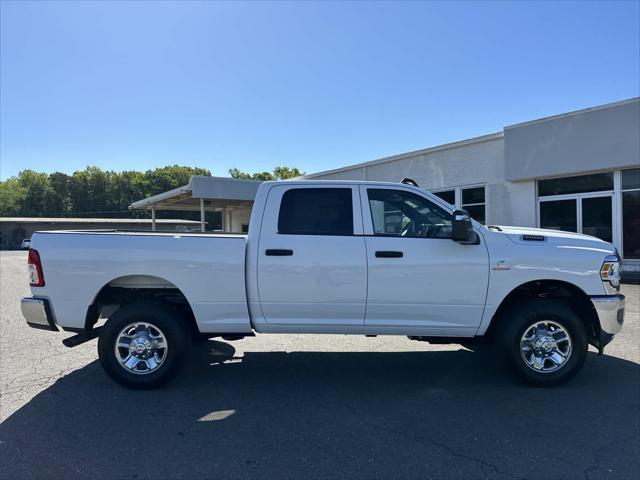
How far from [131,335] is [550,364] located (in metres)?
4.32

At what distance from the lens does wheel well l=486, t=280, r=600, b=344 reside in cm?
481

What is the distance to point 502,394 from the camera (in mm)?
4590

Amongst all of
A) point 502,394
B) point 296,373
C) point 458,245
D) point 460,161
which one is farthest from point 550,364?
point 460,161

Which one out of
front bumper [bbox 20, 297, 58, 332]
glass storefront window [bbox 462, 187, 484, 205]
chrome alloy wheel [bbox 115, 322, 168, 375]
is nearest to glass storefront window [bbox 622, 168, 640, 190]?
glass storefront window [bbox 462, 187, 484, 205]

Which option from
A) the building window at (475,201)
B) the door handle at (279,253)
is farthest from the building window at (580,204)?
the door handle at (279,253)

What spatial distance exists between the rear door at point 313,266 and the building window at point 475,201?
538 inches

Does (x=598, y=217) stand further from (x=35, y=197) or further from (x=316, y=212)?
(x=35, y=197)

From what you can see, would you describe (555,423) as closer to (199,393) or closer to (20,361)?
(199,393)

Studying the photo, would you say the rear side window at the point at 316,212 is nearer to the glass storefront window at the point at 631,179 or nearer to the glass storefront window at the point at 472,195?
the glass storefront window at the point at 631,179

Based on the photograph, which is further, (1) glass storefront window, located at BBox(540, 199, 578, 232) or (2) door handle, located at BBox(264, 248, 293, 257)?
(1) glass storefront window, located at BBox(540, 199, 578, 232)

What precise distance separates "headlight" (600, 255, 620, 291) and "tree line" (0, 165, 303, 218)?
274 feet

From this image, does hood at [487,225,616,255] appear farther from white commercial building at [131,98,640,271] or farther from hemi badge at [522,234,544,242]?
white commercial building at [131,98,640,271]

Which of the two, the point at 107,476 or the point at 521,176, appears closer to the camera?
the point at 107,476

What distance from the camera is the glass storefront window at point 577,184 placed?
46.5ft
